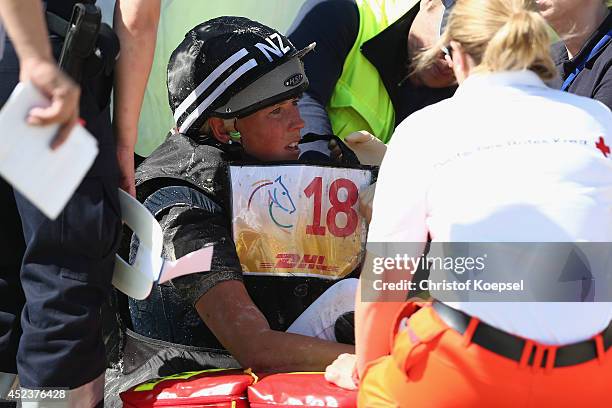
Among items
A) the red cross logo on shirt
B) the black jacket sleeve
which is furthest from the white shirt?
the black jacket sleeve

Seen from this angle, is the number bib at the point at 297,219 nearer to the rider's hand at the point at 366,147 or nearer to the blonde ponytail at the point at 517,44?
the rider's hand at the point at 366,147

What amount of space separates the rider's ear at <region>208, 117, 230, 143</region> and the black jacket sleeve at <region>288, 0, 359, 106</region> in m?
0.57

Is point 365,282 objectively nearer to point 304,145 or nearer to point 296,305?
point 296,305

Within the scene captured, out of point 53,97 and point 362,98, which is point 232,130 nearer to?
point 362,98

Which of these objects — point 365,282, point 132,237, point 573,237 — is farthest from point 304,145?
point 573,237

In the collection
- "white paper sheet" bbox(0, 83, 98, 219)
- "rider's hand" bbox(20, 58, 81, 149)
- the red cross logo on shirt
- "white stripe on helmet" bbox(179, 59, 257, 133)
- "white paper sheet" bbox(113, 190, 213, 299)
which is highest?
"rider's hand" bbox(20, 58, 81, 149)

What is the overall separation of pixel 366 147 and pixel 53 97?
184 cm

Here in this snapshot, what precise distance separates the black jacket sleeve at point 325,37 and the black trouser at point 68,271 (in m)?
1.59

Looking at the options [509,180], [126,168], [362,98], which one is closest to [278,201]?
[126,168]

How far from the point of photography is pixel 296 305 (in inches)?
129

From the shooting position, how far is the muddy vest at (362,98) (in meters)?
3.97

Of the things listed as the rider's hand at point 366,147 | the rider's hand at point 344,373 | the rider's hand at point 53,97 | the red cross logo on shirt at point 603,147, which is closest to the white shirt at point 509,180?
the red cross logo on shirt at point 603,147

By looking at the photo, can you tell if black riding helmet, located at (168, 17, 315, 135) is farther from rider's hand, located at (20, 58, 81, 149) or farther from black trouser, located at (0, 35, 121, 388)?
rider's hand, located at (20, 58, 81, 149)

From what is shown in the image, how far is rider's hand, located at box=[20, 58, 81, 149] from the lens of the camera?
189 cm
